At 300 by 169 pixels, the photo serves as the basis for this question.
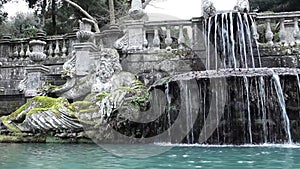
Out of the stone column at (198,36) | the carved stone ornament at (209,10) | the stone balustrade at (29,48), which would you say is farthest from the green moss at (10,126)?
the carved stone ornament at (209,10)

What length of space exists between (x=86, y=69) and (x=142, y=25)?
1.83 metres

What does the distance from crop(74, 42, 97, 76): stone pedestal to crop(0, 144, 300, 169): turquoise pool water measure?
12.3ft

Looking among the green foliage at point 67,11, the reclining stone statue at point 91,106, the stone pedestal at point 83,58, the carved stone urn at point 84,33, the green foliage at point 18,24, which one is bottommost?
the reclining stone statue at point 91,106

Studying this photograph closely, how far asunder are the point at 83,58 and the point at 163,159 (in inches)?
207

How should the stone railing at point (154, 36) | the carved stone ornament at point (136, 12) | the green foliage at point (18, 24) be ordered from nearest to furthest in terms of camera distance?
the stone railing at point (154, 36)
the carved stone ornament at point (136, 12)
the green foliage at point (18, 24)

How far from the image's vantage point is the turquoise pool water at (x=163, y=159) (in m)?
4.34

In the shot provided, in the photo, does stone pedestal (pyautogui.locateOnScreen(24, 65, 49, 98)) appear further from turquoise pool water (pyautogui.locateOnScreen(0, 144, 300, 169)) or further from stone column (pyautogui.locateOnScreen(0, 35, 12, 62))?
turquoise pool water (pyautogui.locateOnScreen(0, 144, 300, 169))

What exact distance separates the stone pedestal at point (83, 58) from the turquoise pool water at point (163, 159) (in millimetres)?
3760

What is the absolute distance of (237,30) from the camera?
9.62 m

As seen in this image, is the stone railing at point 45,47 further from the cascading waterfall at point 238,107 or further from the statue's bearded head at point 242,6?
the cascading waterfall at point 238,107

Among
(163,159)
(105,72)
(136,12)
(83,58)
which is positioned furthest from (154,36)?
(163,159)

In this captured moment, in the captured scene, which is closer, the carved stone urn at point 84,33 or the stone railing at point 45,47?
the carved stone urn at point 84,33

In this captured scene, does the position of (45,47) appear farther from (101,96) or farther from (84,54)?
(101,96)

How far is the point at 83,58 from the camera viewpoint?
9.50 meters
